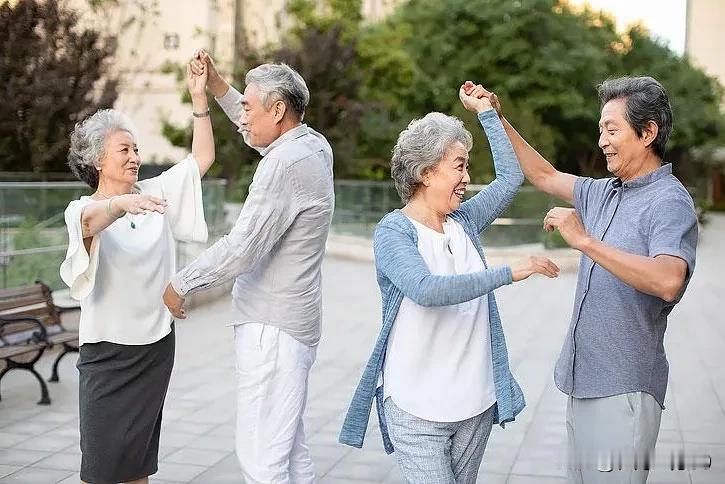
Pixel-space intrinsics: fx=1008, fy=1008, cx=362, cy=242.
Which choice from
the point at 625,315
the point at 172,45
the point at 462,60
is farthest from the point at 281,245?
the point at 172,45

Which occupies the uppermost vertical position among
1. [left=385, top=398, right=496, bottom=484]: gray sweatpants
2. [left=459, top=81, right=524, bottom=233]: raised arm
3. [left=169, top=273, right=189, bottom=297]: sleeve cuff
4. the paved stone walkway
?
[left=459, top=81, right=524, bottom=233]: raised arm

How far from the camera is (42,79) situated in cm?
1717

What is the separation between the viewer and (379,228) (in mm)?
3197

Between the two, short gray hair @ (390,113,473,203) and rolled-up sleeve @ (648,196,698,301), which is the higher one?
short gray hair @ (390,113,473,203)

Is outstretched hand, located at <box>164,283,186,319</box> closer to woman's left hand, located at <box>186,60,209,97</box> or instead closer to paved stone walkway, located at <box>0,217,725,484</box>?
woman's left hand, located at <box>186,60,209,97</box>

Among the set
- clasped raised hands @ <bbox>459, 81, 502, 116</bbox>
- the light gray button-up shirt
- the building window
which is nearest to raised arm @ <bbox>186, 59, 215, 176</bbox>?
the light gray button-up shirt

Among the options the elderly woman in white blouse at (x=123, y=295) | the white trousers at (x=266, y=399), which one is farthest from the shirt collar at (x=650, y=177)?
the elderly woman in white blouse at (x=123, y=295)

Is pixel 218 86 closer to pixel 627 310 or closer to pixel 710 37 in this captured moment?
pixel 627 310

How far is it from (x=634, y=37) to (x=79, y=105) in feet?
77.2

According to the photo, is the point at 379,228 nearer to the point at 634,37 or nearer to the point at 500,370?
the point at 500,370

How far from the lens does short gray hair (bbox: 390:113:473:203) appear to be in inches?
127

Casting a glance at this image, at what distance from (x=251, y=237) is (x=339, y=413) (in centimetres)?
365

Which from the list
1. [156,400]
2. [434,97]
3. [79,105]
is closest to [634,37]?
[434,97]

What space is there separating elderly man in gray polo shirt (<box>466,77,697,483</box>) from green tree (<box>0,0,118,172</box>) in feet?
50.2
